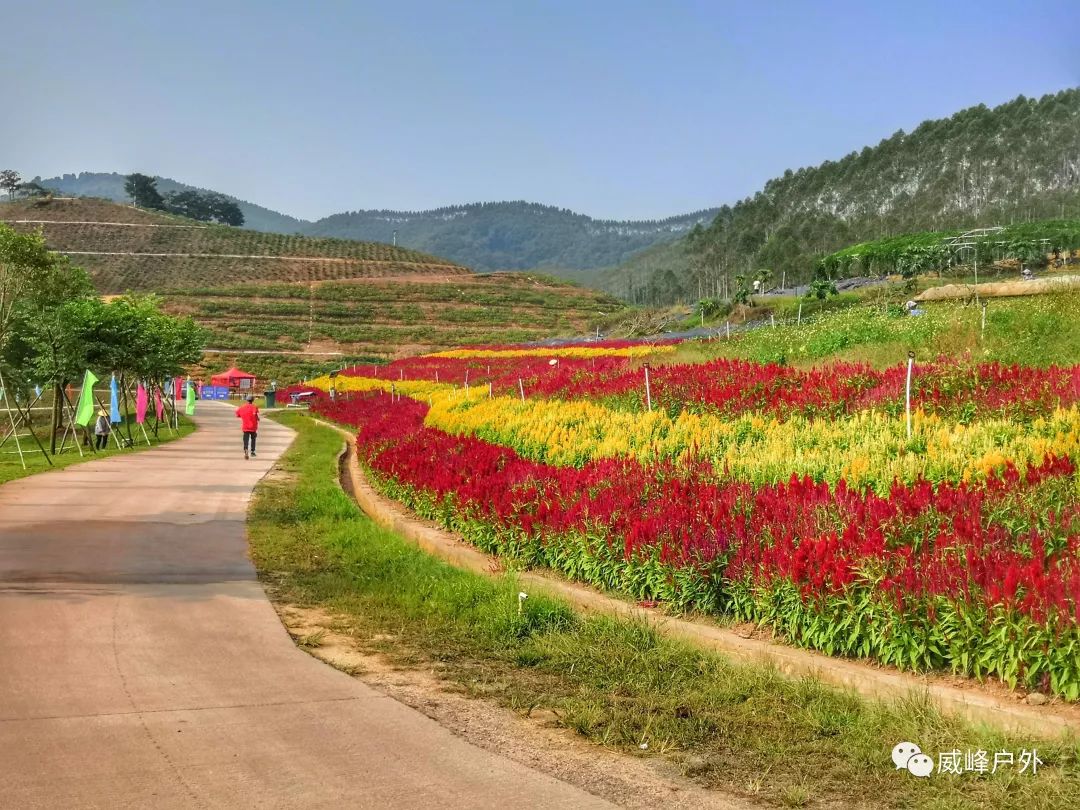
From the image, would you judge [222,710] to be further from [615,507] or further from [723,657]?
[615,507]

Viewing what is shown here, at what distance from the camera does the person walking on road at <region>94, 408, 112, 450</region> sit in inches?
1009

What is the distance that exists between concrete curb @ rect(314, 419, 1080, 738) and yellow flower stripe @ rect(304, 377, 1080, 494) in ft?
7.16

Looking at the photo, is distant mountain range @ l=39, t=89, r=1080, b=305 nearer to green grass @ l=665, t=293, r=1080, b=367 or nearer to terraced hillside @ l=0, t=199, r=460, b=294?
terraced hillside @ l=0, t=199, r=460, b=294

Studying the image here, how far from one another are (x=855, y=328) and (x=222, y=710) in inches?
844

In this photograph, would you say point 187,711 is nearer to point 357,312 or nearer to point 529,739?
point 529,739

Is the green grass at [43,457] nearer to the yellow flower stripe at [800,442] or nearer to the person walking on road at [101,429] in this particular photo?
the person walking on road at [101,429]

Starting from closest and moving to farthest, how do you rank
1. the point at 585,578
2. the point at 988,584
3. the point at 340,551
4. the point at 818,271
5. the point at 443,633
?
the point at 988,584
the point at 443,633
the point at 585,578
the point at 340,551
the point at 818,271

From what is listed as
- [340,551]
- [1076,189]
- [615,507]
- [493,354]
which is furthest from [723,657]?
[1076,189]

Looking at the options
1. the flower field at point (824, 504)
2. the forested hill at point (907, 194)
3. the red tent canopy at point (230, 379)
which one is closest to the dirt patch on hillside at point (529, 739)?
the flower field at point (824, 504)

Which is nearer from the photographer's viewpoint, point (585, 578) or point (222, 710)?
point (222, 710)

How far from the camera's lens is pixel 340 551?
10.7 m

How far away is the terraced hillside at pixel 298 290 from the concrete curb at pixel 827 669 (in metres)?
66.2

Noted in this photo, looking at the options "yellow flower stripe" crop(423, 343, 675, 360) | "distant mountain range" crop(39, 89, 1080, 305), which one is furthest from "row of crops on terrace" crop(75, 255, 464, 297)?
"yellow flower stripe" crop(423, 343, 675, 360)

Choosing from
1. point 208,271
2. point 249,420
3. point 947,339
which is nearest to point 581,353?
point 249,420
